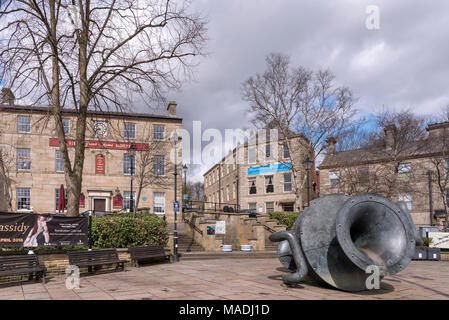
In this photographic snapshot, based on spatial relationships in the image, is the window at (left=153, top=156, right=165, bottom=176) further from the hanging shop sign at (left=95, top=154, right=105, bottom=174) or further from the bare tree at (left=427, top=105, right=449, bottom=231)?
the bare tree at (left=427, top=105, right=449, bottom=231)

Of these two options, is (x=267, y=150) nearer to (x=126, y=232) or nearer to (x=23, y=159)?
(x=23, y=159)

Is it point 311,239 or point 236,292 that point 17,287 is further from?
point 311,239

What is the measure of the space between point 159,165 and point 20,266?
89.2ft

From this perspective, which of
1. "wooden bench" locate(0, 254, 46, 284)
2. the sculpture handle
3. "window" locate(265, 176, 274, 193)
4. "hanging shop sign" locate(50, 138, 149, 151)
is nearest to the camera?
the sculpture handle

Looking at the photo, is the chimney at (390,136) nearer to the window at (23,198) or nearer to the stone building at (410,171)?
the stone building at (410,171)

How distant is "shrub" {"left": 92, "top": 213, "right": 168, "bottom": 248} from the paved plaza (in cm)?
232

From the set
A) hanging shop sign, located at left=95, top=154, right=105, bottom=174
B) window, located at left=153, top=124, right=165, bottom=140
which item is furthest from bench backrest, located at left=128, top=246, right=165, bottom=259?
window, located at left=153, top=124, right=165, bottom=140

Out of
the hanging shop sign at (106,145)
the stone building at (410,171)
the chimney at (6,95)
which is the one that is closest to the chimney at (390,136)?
the stone building at (410,171)

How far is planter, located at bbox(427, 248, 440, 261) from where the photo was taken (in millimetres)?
18875

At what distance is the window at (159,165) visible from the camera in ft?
123

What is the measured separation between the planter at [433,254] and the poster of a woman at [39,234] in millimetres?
17338

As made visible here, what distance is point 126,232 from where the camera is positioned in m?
15.6

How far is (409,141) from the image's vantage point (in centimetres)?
3127
